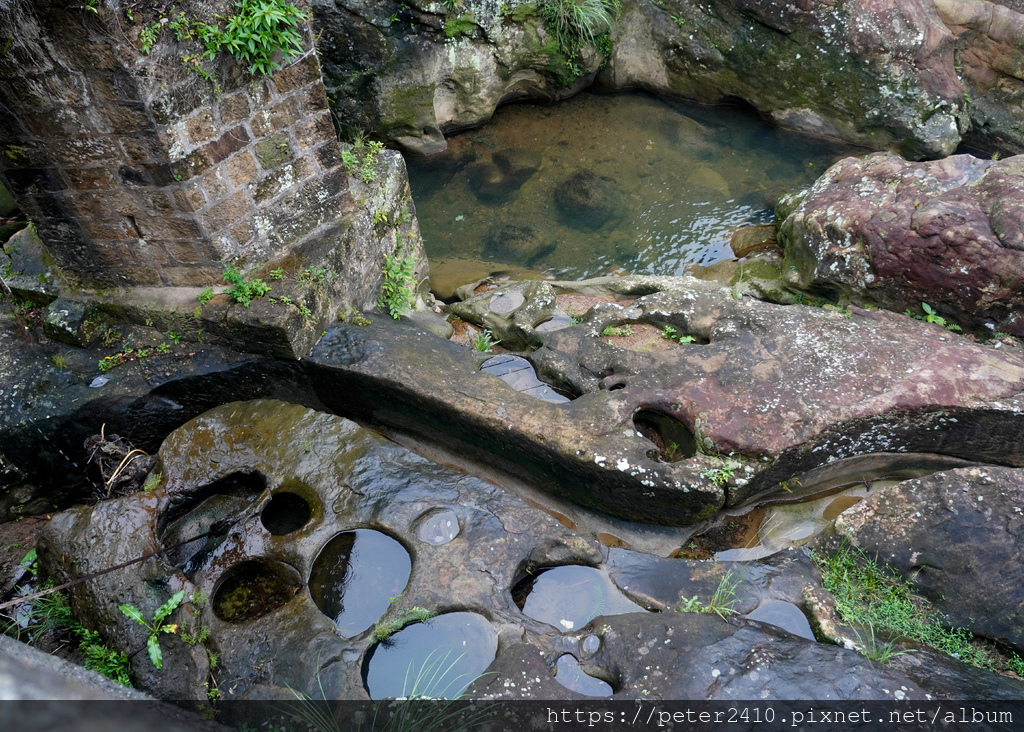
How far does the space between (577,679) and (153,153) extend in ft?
10.9

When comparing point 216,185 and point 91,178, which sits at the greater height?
point 91,178

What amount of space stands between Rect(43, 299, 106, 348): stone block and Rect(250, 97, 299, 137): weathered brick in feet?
5.30

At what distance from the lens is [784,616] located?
10.8ft

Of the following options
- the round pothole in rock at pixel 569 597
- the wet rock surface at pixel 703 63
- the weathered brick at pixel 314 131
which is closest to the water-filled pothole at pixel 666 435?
the round pothole in rock at pixel 569 597

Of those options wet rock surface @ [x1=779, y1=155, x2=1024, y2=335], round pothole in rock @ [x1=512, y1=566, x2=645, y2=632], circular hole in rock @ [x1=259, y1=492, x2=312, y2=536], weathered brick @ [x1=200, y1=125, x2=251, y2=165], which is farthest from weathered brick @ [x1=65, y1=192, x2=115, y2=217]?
wet rock surface @ [x1=779, y1=155, x2=1024, y2=335]

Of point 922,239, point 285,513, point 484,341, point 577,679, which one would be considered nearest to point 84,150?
point 285,513

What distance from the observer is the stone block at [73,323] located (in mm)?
4055

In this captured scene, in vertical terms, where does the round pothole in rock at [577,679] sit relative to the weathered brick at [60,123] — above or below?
below

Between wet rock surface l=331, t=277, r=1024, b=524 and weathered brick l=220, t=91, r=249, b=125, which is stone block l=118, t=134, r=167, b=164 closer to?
weathered brick l=220, t=91, r=249, b=125

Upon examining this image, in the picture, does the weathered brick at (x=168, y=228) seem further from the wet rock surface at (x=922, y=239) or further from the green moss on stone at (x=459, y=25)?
the wet rock surface at (x=922, y=239)

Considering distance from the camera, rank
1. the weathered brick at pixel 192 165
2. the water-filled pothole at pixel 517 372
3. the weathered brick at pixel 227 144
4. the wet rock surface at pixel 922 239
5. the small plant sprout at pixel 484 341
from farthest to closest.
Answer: the small plant sprout at pixel 484 341 < the water-filled pothole at pixel 517 372 < the wet rock surface at pixel 922 239 < the weathered brick at pixel 227 144 < the weathered brick at pixel 192 165

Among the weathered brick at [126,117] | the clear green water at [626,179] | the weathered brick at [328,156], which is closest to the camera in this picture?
the weathered brick at [126,117]

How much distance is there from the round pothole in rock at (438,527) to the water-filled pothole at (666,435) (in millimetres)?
1234

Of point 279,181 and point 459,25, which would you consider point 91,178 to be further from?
point 459,25
